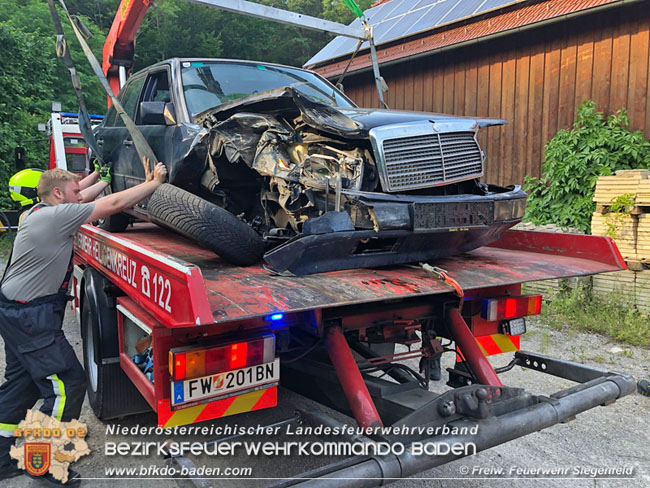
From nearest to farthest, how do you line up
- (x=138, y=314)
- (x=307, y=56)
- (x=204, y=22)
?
(x=138, y=314) → (x=204, y=22) → (x=307, y=56)

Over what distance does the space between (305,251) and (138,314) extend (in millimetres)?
952

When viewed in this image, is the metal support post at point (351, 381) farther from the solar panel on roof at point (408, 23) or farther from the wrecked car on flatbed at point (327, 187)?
the solar panel on roof at point (408, 23)

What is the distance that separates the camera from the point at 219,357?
246cm

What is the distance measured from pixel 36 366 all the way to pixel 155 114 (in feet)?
6.94

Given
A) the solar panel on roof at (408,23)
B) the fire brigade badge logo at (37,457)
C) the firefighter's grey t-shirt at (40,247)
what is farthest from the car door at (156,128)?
the solar panel on roof at (408,23)

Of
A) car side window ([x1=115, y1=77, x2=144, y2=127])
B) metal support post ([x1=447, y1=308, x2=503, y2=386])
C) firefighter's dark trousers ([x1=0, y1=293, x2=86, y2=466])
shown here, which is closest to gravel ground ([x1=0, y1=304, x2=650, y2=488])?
firefighter's dark trousers ([x1=0, y1=293, x2=86, y2=466])

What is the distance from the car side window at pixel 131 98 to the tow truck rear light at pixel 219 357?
3720 millimetres

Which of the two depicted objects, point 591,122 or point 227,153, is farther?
point 591,122

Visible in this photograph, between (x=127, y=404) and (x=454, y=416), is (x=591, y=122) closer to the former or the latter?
(x=454, y=416)

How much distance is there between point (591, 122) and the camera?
7.82 metres

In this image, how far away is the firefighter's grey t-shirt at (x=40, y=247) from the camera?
3072 millimetres

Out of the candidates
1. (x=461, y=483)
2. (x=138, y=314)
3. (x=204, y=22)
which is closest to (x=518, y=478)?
(x=461, y=483)

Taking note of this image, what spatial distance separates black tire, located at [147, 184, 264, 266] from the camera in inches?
129

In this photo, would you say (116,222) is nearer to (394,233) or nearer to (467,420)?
(394,233)
